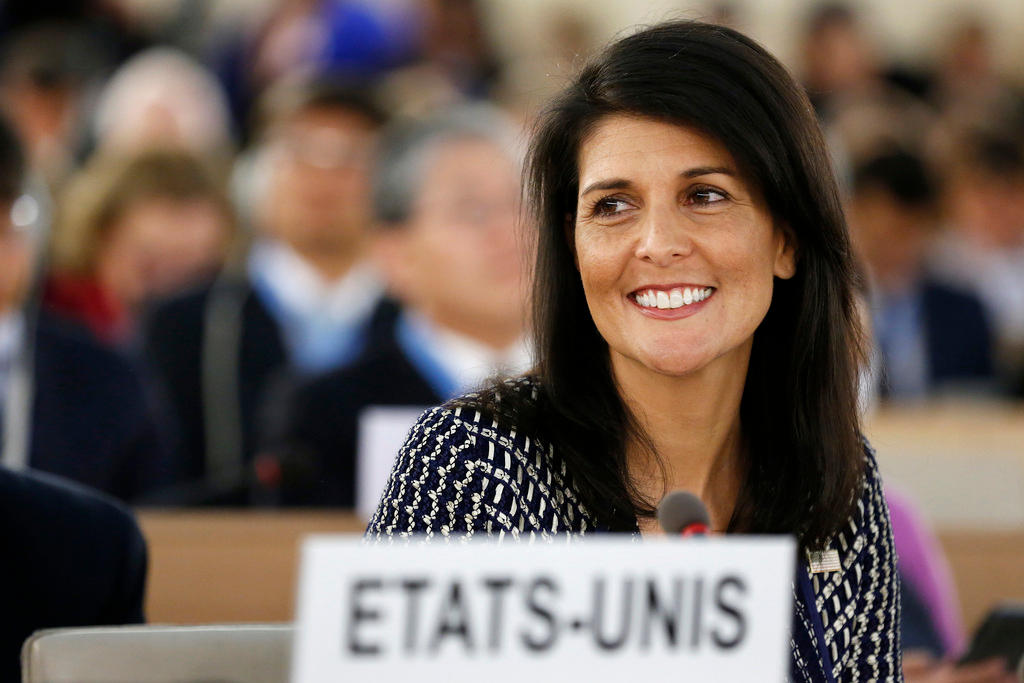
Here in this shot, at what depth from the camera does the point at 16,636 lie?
158 cm

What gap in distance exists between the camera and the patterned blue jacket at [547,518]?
150 centimetres

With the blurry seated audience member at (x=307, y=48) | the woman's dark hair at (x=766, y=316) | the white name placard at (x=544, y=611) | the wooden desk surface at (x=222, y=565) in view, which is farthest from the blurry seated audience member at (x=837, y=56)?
the white name placard at (x=544, y=611)

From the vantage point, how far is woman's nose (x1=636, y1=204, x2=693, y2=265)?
5.09ft

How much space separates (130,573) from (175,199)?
3.26 meters

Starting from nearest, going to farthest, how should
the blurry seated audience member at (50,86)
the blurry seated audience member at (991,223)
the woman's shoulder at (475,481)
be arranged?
1. the woman's shoulder at (475,481)
2. the blurry seated audience member at (50,86)
3. the blurry seated audience member at (991,223)

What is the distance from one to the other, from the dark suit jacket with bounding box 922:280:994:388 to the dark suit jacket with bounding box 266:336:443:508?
7.77 ft

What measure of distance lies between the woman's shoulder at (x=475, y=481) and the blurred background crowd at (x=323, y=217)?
20 centimetres

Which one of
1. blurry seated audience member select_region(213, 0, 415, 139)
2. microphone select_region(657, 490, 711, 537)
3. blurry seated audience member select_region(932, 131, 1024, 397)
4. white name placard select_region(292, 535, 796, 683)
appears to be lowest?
white name placard select_region(292, 535, 796, 683)

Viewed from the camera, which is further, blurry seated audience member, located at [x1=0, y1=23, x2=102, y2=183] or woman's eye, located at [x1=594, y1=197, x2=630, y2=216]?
blurry seated audience member, located at [x1=0, y1=23, x2=102, y2=183]

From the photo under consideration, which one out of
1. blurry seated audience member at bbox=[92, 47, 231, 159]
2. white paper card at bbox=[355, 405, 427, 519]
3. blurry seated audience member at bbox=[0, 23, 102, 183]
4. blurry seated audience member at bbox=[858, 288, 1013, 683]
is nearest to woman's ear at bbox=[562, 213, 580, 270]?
blurry seated audience member at bbox=[858, 288, 1013, 683]

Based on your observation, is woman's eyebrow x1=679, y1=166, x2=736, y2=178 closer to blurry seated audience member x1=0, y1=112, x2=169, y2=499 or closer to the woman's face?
the woman's face

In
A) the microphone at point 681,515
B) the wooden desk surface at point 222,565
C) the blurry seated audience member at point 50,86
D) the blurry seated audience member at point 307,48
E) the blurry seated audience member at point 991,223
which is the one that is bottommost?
the wooden desk surface at point 222,565

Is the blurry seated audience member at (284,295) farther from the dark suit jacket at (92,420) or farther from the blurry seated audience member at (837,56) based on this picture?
the blurry seated audience member at (837,56)

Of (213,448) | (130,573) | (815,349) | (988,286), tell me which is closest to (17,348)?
(213,448)
